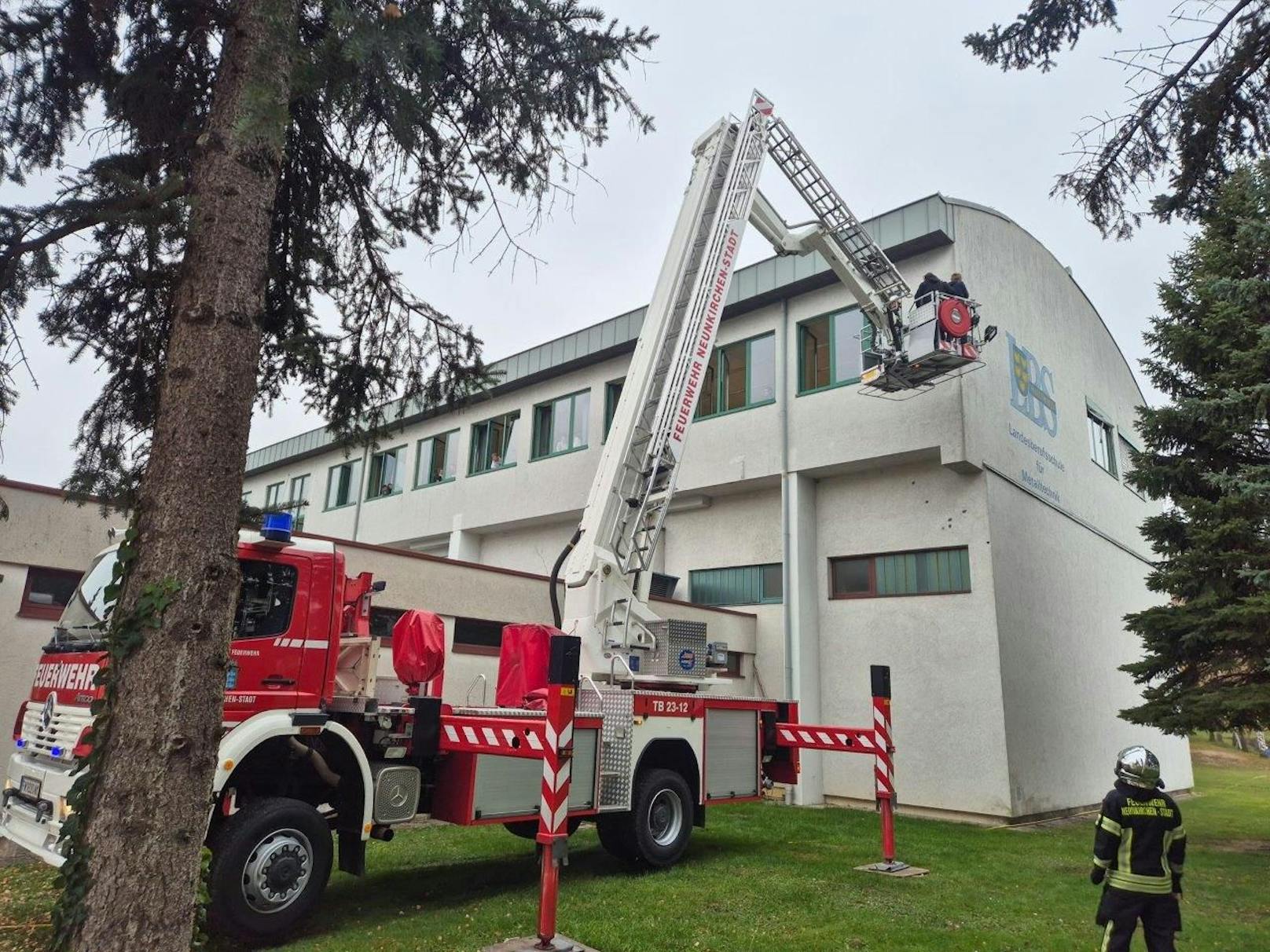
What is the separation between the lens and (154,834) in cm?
332

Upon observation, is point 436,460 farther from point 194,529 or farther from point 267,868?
point 194,529

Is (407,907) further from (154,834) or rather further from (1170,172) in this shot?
(1170,172)

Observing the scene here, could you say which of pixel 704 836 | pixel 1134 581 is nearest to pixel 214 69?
pixel 704 836

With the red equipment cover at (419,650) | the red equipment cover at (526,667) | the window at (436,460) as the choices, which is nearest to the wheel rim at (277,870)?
the red equipment cover at (419,650)

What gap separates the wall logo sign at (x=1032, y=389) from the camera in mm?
16172

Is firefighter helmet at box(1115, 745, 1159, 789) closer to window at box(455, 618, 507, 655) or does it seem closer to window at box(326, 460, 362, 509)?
window at box(455, 618, 507, 655)

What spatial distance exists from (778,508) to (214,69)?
1276 cm

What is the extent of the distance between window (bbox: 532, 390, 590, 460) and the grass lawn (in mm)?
10786

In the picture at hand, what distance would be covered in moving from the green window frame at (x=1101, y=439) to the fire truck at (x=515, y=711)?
1248cm

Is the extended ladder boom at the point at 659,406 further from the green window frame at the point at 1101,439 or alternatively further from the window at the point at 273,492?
the window at the point at 273,492

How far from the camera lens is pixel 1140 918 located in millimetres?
4996

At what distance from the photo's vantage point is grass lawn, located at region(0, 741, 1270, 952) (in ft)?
20.0

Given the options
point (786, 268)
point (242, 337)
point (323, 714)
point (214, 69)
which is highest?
point (786, 268)

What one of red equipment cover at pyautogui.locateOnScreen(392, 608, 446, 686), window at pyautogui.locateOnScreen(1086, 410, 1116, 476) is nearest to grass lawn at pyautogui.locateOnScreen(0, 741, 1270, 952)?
red equipment cover at pyautogui.locateOnScreen(392, 608, 446, 686)
